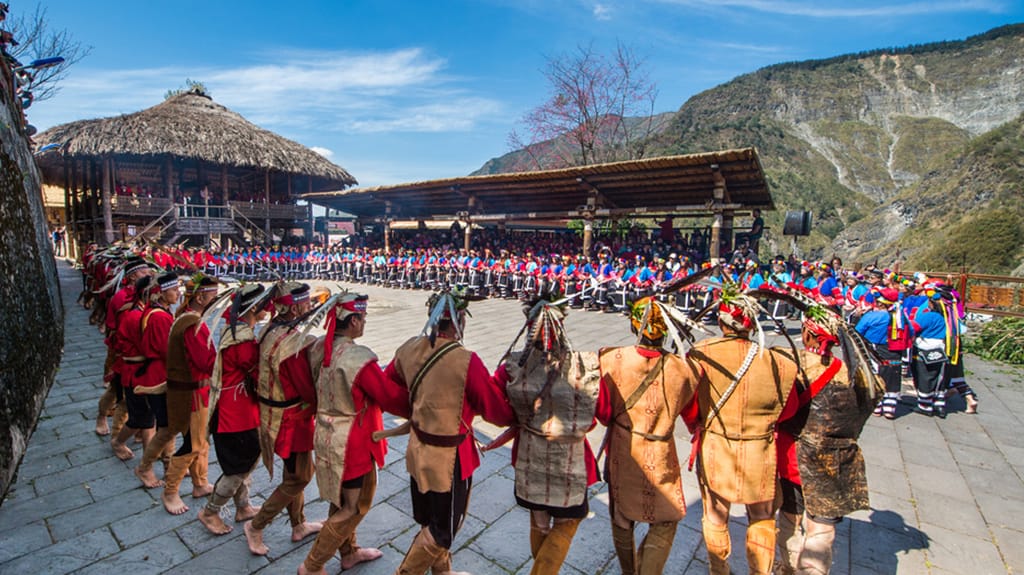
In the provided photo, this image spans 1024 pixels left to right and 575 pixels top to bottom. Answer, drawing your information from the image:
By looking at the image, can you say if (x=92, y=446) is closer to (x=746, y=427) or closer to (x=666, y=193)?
(x=746, y=427)

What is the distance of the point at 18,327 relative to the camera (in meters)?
4.54

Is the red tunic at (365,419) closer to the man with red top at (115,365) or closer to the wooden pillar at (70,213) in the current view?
the man with red top at (115,365)

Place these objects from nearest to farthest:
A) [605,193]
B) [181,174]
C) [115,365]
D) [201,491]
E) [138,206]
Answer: [201,491]
[115,365]
[605,193]
[138,206]
[181,174]

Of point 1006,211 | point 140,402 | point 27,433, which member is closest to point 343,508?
point 140,402

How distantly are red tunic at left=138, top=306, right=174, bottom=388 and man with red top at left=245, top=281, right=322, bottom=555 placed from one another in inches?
49.8

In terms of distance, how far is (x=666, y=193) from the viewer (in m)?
14.0

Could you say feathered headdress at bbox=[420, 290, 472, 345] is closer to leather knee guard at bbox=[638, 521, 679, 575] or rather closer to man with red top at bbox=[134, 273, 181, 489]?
leather knee guard at bbox=[638, 521, 679, 575]

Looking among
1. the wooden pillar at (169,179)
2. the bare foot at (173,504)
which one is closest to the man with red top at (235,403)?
the bare foot at (173,504)

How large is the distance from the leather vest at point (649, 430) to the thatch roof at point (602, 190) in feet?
29.4

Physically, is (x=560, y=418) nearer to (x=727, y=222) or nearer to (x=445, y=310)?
(x=445, y=310)

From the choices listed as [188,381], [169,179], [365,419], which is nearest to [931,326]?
[365,419]

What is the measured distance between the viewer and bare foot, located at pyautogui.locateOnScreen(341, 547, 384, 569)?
8.72 feet

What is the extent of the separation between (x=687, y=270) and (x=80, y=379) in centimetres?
1133

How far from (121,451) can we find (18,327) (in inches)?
73.2
